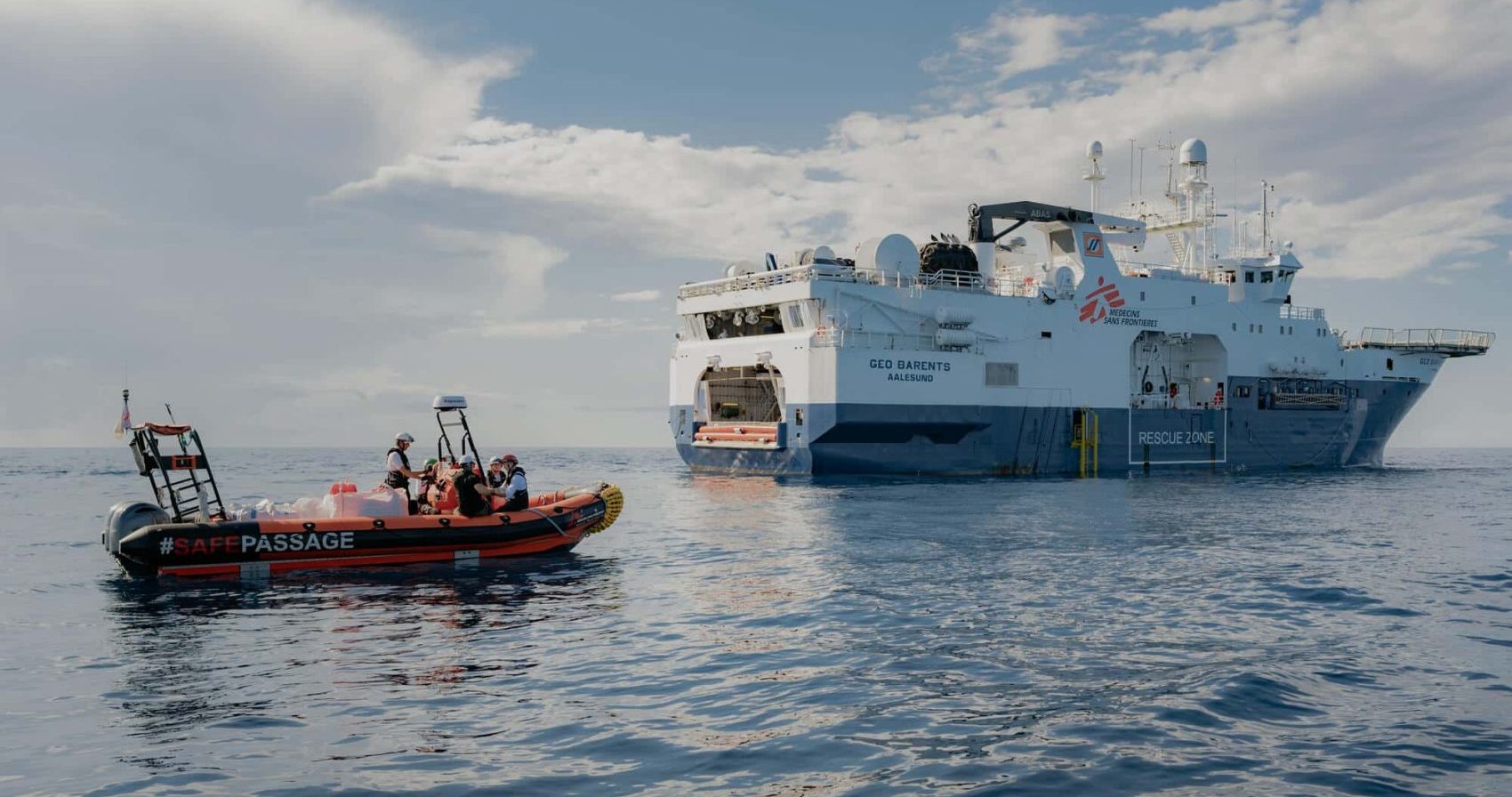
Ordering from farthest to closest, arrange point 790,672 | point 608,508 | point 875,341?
point 875,341 < point 608,508 < point 790,672

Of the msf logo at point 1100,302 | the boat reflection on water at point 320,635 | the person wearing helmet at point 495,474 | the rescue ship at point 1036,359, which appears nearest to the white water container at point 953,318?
the rescue ship at point 1036,359

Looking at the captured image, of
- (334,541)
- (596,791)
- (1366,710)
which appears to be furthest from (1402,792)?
(334,541)

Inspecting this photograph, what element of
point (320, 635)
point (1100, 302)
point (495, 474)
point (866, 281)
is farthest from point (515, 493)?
point (1100, 302)

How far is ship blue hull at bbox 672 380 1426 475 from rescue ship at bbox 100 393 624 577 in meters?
17.6

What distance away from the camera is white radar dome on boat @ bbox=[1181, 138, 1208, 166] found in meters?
46.7

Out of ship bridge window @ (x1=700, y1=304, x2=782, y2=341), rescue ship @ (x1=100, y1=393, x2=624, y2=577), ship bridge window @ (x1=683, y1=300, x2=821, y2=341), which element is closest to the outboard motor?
rescue ship @ (x1=100, y1=393, x2=624, y2=577)

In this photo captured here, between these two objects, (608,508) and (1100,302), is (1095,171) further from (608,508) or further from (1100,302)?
(608,508)

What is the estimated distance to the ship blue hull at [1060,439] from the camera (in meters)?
35.0

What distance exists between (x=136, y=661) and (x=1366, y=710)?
1140cm

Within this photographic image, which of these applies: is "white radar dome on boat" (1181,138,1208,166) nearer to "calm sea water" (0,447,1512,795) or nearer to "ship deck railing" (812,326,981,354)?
"ship deck railing" (812,326,981,354)

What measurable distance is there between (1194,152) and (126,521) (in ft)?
143

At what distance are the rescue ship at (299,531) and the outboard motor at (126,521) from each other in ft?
0.04

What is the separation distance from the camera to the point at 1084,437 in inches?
1575

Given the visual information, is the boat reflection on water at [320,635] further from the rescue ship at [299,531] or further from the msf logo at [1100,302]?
the msf logo at [1100,302]
